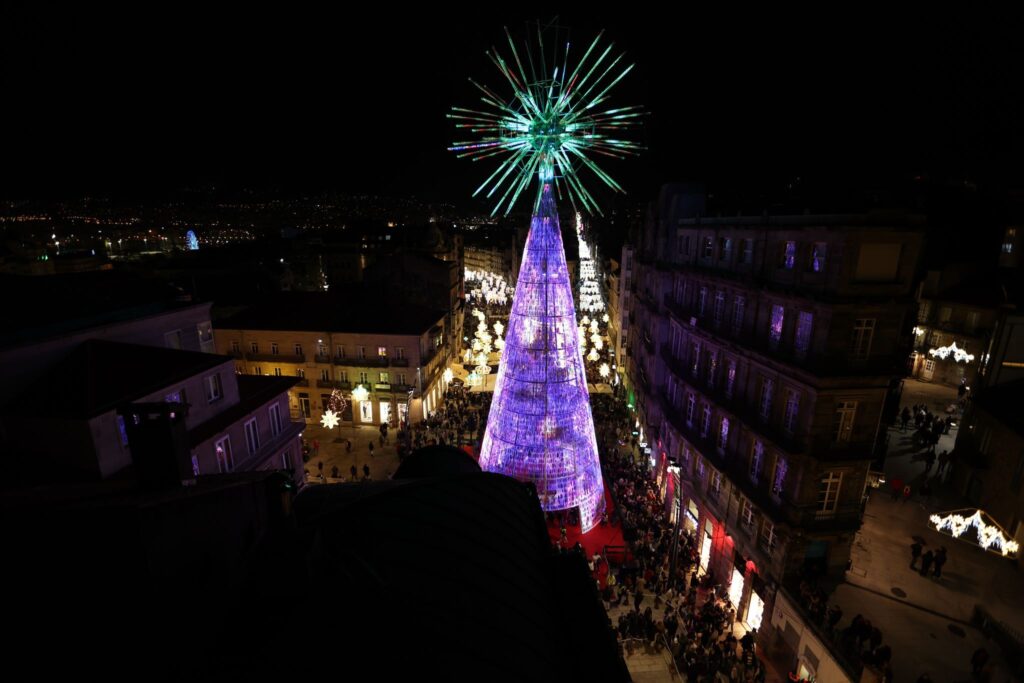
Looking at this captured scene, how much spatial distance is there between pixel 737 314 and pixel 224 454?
24.9 metres

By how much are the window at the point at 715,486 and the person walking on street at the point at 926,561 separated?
7.81 metres

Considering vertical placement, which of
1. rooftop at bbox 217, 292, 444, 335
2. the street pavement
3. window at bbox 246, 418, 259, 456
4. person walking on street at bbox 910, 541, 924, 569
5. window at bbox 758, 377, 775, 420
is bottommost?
the street pavement

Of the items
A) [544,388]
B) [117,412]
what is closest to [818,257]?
[544,388]

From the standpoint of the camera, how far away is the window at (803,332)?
60.7 ft

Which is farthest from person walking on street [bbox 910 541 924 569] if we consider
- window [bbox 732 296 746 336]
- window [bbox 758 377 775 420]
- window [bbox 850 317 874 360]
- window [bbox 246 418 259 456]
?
window [bbox 246 418 259 456]

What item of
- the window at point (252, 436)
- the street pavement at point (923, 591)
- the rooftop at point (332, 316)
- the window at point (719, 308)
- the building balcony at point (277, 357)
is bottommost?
the street pavement at point (923, 591)

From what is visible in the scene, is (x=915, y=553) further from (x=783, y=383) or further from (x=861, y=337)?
(x=861, y=337)

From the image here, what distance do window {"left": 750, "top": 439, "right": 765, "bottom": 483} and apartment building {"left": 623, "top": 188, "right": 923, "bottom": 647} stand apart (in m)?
0.07

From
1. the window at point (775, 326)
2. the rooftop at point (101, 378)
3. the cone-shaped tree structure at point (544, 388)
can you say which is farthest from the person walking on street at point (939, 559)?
the rooftop at point (101, 378)

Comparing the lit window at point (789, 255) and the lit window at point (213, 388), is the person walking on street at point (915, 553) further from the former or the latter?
the lit window at point (213, 388)

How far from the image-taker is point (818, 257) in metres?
18.3

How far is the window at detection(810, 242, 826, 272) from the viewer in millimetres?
18031

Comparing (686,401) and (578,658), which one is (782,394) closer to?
(686,401)

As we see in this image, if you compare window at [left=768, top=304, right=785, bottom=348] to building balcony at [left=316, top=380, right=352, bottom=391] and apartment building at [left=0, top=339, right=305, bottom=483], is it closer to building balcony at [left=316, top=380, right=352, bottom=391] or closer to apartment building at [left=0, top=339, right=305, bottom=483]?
apartment building at [left=0, top=339, right=305, bottom=483]
